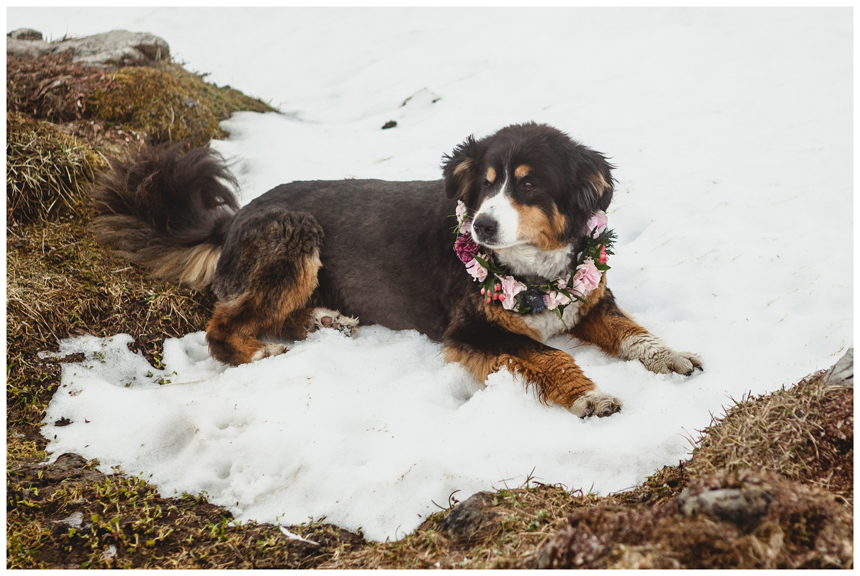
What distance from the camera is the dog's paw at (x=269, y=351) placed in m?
4.29

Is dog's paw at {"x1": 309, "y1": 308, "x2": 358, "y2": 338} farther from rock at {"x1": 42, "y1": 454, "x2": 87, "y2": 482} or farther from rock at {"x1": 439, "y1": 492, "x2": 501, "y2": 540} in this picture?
rock at {"x1": 439, "y1": 492, "x2": 501, "y2": 540}

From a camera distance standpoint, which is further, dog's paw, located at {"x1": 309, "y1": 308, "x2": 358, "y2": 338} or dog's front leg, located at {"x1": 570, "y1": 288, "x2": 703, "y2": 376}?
dog's paw, located at {"x1": 309, "y1": 308, "x2": 358, "y2": 338}

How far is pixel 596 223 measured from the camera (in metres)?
4.05

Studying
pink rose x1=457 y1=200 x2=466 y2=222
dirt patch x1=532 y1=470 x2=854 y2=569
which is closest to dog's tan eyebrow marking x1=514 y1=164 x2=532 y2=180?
pink rose x1=457 y1=200 x2=466 y2=222

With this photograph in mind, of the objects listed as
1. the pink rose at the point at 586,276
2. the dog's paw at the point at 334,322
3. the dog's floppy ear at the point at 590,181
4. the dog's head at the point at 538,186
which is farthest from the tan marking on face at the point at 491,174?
the dog's paw at the point at 334,322

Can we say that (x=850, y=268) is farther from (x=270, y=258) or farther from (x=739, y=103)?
(x=270, y=258)

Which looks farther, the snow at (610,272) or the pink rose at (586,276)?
the pink rose at (586,276)

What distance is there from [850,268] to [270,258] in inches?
180

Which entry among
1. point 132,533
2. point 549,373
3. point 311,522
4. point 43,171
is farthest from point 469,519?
point 43,171

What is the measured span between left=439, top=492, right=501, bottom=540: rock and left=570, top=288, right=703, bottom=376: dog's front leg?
1.77 metres

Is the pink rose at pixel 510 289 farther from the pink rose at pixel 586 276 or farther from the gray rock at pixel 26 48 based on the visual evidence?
the gray rock at pixel 26 48

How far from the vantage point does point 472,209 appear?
4.08 metres

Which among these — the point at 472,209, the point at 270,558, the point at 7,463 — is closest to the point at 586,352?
the point at 472,209

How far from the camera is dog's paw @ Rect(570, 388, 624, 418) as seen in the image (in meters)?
3.29
